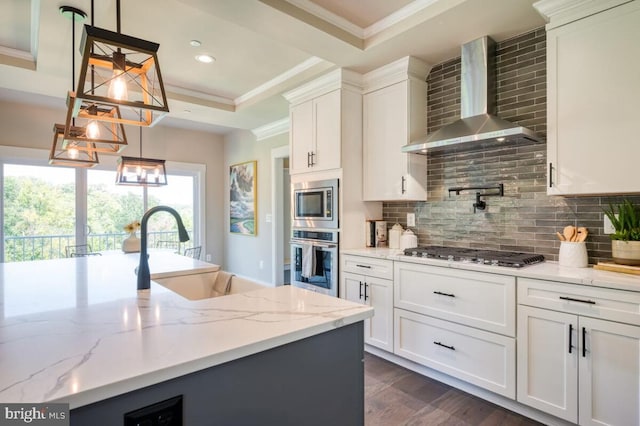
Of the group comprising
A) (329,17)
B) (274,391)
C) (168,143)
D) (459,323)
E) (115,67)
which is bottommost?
(459,323)

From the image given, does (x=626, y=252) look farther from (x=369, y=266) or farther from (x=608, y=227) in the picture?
(x=369, y=266)

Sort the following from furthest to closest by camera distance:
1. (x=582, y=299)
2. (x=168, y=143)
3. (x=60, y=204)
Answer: (x=168, y=143) < (x=60, y=204) < (x=582, y=299)

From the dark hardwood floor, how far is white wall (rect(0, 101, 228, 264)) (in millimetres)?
4466

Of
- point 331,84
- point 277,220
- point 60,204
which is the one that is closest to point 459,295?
point 331,84

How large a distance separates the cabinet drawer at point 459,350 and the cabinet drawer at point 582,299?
0.33 metres

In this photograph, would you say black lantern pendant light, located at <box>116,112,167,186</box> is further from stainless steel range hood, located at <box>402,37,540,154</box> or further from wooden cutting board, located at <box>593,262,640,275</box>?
wooden cutting board, located at <box>593,262,640,275</box>

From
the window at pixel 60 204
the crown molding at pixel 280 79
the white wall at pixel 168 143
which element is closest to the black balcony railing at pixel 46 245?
the window at pixel 60 204

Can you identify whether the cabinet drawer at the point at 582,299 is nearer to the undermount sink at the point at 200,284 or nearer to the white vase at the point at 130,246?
the undermount sink at the point at 200,284

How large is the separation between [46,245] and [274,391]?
5.21 meters

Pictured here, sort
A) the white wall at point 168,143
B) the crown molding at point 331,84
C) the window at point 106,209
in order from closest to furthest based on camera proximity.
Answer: the crown molding at point 331,84
the white wall at point 168,143
the window at point 106,209

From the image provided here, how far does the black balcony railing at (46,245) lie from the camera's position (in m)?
4.46

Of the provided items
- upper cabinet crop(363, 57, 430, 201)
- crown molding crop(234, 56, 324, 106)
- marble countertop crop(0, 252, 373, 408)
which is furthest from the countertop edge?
crown molding crop(234, 56, 324, 106)

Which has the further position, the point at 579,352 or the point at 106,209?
the point at 106,209

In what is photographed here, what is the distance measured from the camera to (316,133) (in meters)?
3.33
